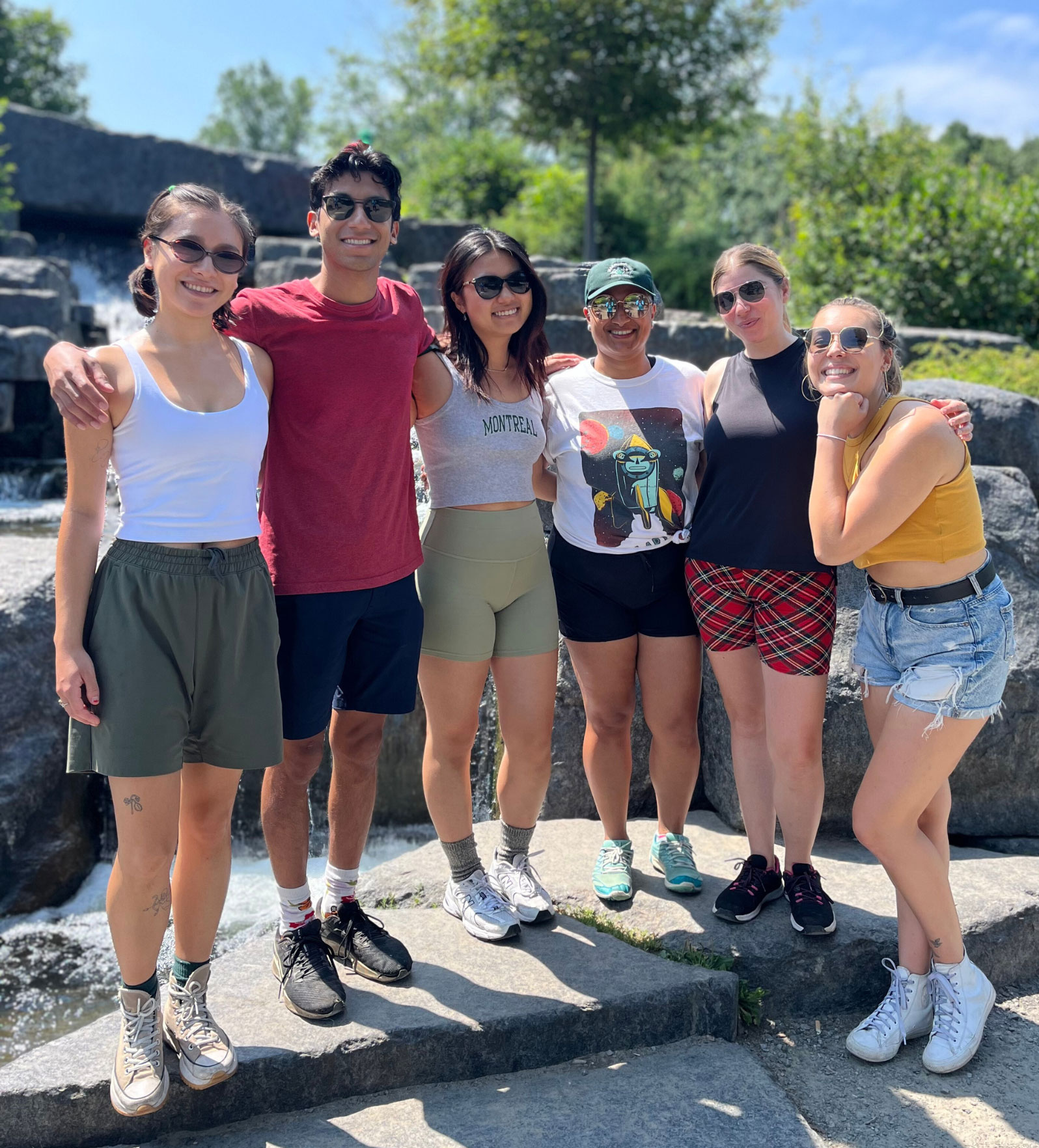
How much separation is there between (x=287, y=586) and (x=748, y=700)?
1.36 meters

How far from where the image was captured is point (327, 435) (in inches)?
101

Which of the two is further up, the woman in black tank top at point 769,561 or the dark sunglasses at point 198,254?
the dark sunglasses at point 198,254

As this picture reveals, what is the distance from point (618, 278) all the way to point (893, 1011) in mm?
2134

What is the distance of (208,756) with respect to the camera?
2.34m

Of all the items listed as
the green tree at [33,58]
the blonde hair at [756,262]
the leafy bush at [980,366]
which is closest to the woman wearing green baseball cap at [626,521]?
the blonde hair at [756,262]

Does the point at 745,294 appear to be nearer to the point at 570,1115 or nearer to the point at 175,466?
the point at 175,466

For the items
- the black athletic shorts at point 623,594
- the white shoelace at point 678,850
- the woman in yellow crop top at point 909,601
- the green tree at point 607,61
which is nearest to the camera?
the woman in yellow crop top at point 909,601

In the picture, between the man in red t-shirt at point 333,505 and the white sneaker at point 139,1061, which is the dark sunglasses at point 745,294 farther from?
the white sneaker at point 139,1061

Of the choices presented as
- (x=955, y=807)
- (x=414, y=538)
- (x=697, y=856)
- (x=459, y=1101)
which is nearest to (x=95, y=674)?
(x=414, y=538)

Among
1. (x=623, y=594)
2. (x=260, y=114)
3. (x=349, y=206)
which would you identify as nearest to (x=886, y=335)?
(x=623, y=594)

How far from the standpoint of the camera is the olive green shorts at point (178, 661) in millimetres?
2188

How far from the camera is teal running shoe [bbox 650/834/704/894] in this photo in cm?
324

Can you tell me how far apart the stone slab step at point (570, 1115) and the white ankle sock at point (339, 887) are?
0.52m

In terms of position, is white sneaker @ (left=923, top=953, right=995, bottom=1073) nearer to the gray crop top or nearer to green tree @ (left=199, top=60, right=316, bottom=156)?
the gray crop top
